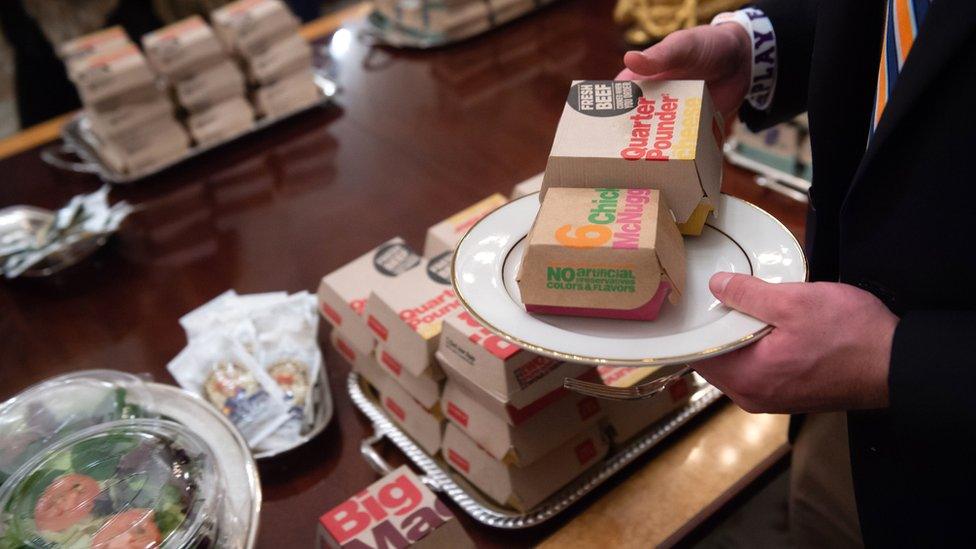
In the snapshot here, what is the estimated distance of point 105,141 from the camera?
1868mm

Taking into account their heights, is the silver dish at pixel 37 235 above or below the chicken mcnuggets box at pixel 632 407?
above

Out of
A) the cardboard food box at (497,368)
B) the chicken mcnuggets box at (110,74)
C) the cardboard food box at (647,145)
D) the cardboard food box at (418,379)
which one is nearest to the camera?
the cardboard food box at (647,145)

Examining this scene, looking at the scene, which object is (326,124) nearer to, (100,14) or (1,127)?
(100,14)

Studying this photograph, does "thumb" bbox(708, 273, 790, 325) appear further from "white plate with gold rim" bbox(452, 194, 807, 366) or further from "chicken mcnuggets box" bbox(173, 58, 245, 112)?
"chicken mcnuggets box" bbox(173, 58, 245, 112)

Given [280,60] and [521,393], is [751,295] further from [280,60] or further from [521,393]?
[280,60]

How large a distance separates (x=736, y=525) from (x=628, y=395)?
798 mm

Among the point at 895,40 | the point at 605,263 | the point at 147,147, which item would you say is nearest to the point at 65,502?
the point at 605,263

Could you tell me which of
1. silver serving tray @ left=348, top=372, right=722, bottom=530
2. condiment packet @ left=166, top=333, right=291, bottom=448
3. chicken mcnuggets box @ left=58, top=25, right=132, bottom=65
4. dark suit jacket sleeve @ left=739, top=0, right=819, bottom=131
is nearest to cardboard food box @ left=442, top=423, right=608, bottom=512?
silver serving tray @ left=348, top=372, right=722, bottom=530

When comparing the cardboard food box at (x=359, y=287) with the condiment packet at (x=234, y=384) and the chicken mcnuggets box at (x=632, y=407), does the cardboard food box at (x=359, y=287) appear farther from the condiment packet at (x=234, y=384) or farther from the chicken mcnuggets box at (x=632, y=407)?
the chicken mcnuggets box at (x=632, y=407)

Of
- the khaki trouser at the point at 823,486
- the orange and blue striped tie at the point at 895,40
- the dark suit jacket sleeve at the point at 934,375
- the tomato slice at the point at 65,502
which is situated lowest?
the khaki trouser at the point at 823,486

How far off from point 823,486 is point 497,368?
1.81 feet

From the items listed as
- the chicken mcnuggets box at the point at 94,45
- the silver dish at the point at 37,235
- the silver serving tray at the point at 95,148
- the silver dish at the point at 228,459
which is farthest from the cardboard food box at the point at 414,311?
the chicken mcnuggets box at the point at 94,45

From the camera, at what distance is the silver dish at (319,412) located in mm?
1109

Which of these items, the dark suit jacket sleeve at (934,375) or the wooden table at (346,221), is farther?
the wooden table at (346,221)
